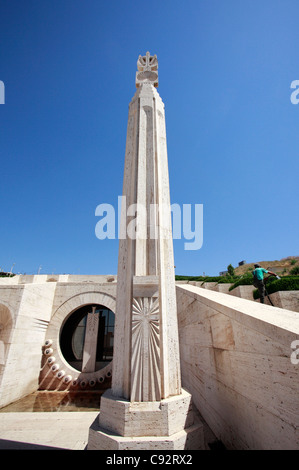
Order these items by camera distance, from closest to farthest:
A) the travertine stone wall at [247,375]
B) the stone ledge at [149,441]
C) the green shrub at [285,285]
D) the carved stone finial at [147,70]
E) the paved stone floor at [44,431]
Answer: the travertine stone wall at [247,375]
the stone ledge at [149,441]
the paved stone floor at [44,431]
the carved stone finial at [147,70]
the green shrub at [285,285]

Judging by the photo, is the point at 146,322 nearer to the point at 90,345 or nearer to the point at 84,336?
the point at 90,345

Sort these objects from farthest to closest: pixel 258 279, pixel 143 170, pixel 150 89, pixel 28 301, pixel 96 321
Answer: pixel 96 321
pixel 28 301
pixel 258 279
pixel 150 89
pixel 143 170

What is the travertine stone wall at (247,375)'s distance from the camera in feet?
5.99

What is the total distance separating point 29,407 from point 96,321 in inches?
163

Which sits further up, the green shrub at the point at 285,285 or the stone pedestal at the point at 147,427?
the green shrub at the point at 285,285

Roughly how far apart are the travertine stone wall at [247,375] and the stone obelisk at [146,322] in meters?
0.67

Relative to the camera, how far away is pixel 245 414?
2359 millimetres

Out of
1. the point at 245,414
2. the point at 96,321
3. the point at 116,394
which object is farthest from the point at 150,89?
→ the point at 96,321

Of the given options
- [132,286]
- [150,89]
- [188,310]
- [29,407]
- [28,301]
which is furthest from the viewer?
[28,301]

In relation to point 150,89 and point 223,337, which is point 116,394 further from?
point 150,89

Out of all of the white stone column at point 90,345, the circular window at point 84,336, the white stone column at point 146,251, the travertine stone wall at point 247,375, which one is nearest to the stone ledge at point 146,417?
the white stone column at point 146,251

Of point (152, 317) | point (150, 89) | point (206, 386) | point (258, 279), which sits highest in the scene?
point (150, 89)

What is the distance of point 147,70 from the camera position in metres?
4.30

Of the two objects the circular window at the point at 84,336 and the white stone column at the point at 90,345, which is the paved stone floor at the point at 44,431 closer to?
the white stone column at the point at 90,345
